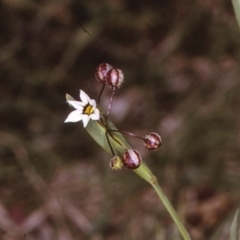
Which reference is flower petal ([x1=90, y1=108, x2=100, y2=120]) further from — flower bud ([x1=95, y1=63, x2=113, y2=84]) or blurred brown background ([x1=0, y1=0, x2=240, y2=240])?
blurred brown background ([x1=0, y1=0, x2=240, y2=240])

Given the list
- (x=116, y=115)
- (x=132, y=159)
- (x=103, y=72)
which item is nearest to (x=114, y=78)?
(x=103, y=72)

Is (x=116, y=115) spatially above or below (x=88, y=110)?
below

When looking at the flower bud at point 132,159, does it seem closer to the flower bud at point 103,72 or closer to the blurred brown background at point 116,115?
the flower bud at point 103,72

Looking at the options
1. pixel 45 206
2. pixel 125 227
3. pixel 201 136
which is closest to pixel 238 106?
pixel 201 136

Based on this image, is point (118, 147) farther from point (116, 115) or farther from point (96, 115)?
point (116, 115)

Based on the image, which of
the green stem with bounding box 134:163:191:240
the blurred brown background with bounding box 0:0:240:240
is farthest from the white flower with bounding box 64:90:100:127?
the blurred brown background with bounding box 0:0:240:240
